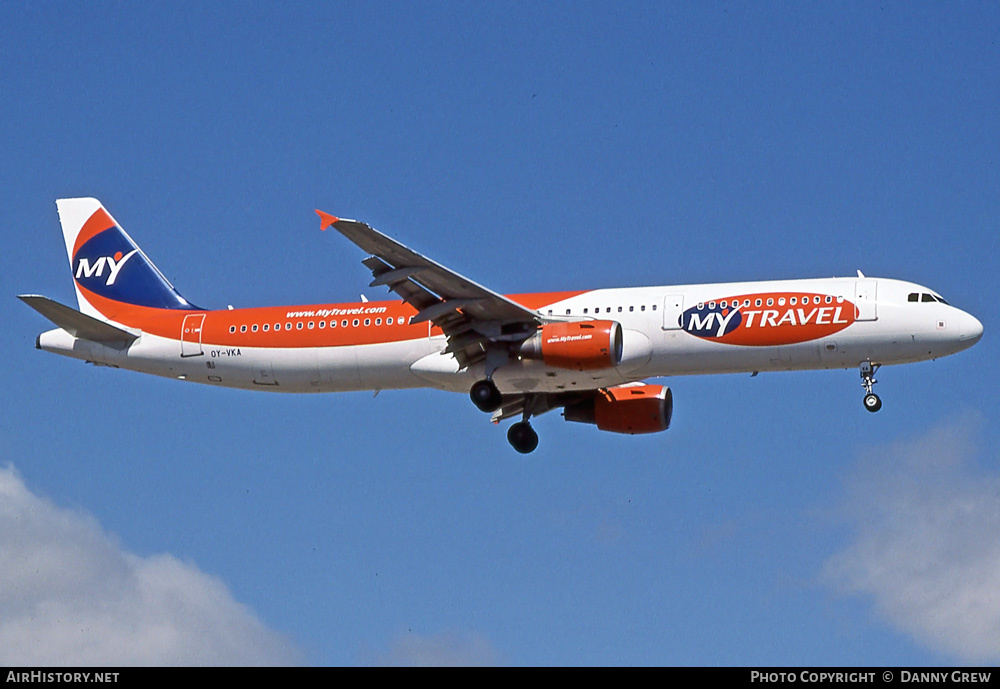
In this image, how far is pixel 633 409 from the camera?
49.7 metres

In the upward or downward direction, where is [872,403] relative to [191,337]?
downward

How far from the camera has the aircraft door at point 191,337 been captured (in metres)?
48.3

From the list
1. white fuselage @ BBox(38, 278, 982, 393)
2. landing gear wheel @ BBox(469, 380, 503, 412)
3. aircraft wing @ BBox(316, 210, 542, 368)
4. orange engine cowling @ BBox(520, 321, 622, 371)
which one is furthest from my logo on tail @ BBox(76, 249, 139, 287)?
orange engine cowling @ BBox(520, 321, 622, 371)

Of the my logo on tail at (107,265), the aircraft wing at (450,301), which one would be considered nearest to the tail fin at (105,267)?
the my logo on tail at (107,265)

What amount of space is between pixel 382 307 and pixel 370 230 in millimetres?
6685

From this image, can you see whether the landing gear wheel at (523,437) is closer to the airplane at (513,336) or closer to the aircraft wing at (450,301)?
the airplane at (513,336)

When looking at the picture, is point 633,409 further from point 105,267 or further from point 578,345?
point 105,267

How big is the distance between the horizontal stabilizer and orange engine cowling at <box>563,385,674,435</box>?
Result: 1605cm

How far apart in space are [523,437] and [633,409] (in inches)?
153

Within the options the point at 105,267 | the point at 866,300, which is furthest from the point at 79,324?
the point at 866,300

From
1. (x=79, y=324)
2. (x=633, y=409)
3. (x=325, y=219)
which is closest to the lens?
(x=325, y=219)

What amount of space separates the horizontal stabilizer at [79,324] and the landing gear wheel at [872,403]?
23.9 meters
